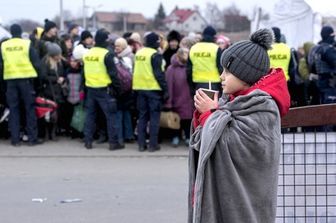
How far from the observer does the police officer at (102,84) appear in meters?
9.92

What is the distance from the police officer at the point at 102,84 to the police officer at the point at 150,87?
36 cm

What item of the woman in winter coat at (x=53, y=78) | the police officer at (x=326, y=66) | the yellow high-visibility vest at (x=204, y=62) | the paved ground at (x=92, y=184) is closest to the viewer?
the paved ground at (x=92, y=184)

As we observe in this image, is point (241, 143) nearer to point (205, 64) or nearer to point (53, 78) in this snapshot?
point (205, 64)

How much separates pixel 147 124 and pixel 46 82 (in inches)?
69.3

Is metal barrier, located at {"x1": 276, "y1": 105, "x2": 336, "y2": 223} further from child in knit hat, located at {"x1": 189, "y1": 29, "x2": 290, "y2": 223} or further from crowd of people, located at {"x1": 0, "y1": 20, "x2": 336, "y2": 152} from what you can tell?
crowd of people, located at {"x1": 0, "y1": 20, "x2": 336, "y2": 152}

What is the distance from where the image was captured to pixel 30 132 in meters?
10.5

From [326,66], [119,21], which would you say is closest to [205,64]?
[326,66]

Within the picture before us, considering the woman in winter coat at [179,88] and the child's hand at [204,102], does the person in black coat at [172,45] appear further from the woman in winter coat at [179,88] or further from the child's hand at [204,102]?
the child's hand at [204,102]

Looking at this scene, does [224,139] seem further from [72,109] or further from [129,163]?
[72,109]

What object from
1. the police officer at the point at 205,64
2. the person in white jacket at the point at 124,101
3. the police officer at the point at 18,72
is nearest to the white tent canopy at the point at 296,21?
the person in white jacket at the point at 124,101

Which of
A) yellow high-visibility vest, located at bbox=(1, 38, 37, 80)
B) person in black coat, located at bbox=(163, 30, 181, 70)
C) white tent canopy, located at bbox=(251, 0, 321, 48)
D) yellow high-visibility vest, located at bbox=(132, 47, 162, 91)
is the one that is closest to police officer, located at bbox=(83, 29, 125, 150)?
yellow high-visibility vest, located at bbox=(132, 47, 162, 91)

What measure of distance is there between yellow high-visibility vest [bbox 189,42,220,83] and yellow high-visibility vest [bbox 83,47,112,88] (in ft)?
4.26

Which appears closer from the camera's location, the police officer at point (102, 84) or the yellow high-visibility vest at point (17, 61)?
the police officer at point (102, 84)

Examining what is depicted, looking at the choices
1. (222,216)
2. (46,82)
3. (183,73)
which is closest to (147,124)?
(183,73)
